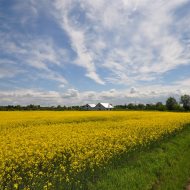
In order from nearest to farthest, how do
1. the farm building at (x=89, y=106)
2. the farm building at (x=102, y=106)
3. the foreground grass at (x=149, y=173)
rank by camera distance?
the foreground grass at (x=149, y=173) → the farm building at (x=102, y=106) → the farm building at (x=89, y=106)

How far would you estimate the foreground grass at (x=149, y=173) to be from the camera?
9.55 metres

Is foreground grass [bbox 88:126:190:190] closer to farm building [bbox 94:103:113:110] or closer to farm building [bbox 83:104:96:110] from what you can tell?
farm building [bbox 94:103:113:110]

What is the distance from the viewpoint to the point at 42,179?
28.8 feet

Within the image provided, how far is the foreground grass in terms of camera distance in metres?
9.55

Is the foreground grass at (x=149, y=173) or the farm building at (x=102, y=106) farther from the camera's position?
the farm building at (x=102, y=106)

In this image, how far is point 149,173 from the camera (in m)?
11.1

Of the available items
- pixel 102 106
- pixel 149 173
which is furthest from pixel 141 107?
pixel 149 173

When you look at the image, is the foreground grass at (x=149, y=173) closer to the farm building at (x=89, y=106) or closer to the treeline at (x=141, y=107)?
the treeline at (x=141, y=107)

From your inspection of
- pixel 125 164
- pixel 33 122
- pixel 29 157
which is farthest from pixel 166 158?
pixel 33 122

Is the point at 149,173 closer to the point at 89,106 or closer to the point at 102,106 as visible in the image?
the point at 102,106

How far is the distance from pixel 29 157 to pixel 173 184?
4.55 meters

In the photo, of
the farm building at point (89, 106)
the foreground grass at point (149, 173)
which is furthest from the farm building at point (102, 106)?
the foreground grass at point (149, 173)

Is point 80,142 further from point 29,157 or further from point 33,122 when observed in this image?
point 33,122

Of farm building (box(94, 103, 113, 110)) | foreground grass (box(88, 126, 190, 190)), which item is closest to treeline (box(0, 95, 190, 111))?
farm building (box(94, 103, 113, 110))
